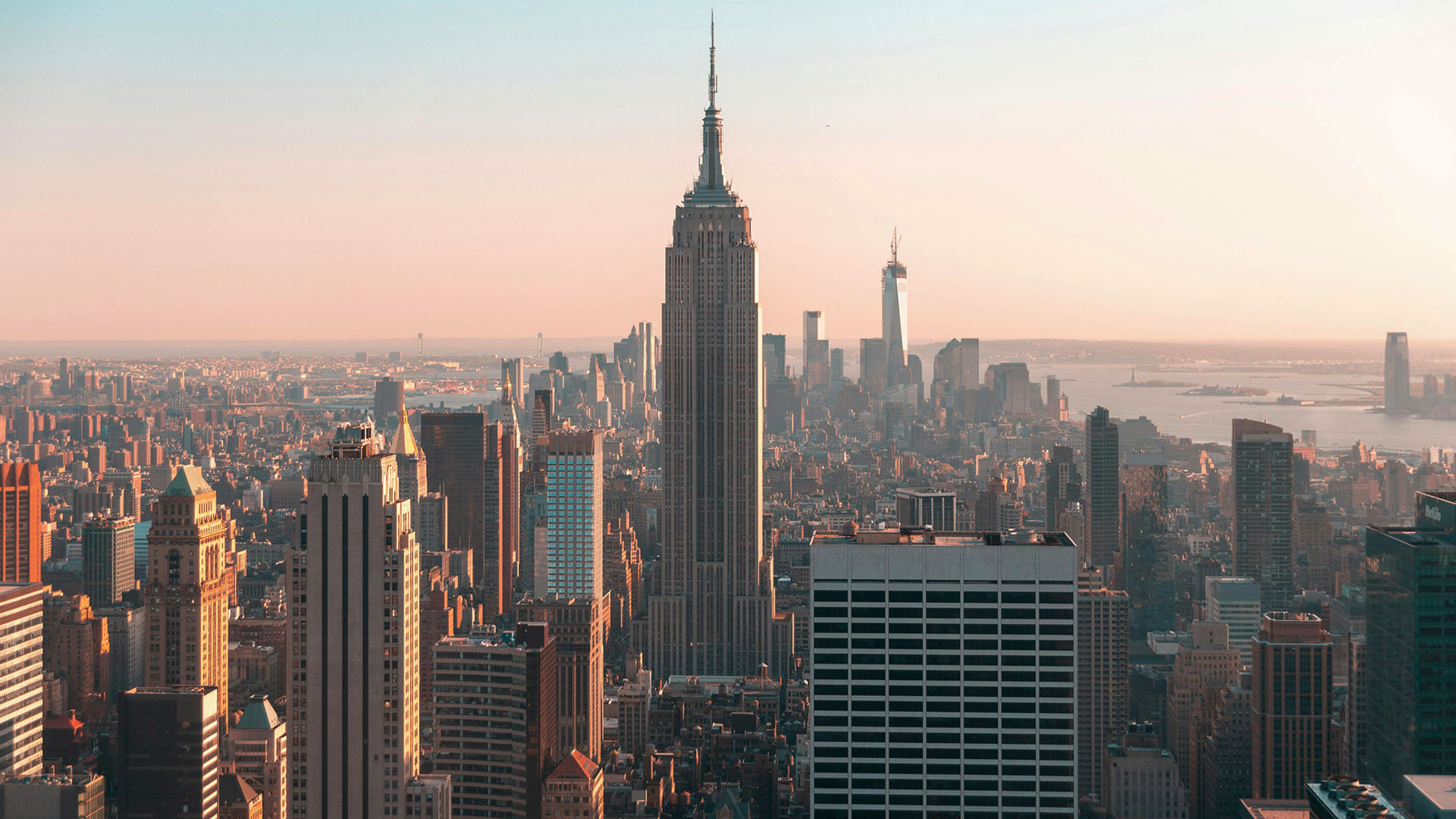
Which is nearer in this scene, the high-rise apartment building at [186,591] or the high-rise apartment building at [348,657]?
the high-rise apartment building at [348,657]

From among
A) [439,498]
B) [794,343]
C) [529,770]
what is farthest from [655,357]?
[529,770]

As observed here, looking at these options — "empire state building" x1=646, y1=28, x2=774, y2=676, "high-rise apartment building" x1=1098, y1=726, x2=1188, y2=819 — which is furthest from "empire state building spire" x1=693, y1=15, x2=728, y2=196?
"high-rise apartment building" x1=1098, y1=726, x2=1188, y2=819

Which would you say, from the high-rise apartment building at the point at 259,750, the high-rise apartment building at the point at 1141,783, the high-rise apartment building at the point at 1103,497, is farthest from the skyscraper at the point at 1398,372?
the high-rise apartment building at the point at 259,750

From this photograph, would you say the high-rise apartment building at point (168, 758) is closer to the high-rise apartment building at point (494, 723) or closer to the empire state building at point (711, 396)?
the high-rise apartment building at point (494, 723)

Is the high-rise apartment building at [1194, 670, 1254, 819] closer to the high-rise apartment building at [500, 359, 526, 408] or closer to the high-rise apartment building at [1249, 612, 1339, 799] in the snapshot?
the high-rise apartment building at [1249, 612, 1339, 799]

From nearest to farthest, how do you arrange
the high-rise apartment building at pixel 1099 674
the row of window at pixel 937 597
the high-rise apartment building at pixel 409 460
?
the row of window at pixel 937 597, the high-rise apartment building at pixel 409 460, the high-rise apartment building at pixel 1099 674

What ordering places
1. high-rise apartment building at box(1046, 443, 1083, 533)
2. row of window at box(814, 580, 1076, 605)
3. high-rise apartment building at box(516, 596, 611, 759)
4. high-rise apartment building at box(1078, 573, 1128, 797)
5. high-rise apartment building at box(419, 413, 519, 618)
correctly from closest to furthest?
row of window at box(814, 580, 1076, 605)
high-rise apartment building at box(516, 596, 611, 759)
high-rise apartment building at box(1078, 573, 1128, 797)
high-rise apartment building at box(1046, 443, 1083, 533)
high-rise apartment building at box(419, 413, 519, 618)
